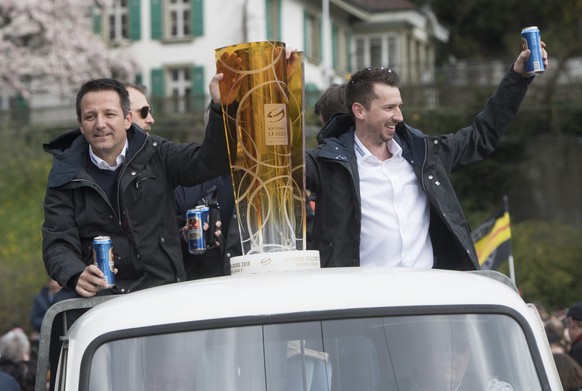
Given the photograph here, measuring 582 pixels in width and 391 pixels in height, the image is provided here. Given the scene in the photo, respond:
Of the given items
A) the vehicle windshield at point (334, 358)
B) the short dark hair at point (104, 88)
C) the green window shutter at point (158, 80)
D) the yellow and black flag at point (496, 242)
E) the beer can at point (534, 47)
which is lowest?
the yellow and black flag at point (496, 242)

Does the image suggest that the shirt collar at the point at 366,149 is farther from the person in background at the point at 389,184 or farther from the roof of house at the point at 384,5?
the roof of house at the point at 384,5

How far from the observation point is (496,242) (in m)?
16.2

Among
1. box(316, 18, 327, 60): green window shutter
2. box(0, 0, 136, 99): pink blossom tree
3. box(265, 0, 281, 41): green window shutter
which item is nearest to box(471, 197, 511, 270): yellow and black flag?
box(0, 0, 136, 99): pink blossom tree

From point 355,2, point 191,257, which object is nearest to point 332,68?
point 355,2

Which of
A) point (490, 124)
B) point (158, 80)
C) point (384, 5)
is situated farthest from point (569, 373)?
point (384, 5)

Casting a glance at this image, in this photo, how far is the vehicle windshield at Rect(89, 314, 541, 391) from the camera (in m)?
4.98

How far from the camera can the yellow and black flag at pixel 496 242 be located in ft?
52.7

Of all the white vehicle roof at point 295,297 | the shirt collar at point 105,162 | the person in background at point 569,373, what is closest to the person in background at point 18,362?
the person in background at point 569,373

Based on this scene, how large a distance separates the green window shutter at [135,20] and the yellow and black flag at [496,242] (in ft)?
126

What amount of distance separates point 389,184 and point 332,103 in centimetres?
166

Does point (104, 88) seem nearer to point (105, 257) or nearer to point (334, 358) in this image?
point (105, 257)

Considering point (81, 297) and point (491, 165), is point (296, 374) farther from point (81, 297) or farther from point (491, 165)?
point (491, 165)

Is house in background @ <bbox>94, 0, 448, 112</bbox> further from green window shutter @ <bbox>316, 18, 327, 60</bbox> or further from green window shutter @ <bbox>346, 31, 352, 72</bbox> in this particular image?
green window shutter @ <bbox>346, 31, 352, 72</bbox>

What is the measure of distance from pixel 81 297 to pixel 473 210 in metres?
35.3
